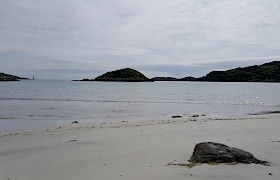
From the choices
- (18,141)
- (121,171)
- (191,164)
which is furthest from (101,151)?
(18,141)

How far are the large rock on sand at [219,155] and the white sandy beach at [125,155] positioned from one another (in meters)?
0.24

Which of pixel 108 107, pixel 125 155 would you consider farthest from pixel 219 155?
pixel 108 107

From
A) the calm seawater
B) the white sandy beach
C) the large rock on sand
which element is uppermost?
the large rock on sand

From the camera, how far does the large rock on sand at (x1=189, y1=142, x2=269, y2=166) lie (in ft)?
24.3

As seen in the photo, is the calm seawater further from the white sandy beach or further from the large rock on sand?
the large rock on sand

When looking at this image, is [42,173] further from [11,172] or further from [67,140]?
[67,140]

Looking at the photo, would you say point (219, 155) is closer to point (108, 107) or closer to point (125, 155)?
point (125, 155)

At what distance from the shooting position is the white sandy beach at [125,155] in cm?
688

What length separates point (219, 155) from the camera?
7477 mm

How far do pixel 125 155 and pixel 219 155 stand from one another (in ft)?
8.11

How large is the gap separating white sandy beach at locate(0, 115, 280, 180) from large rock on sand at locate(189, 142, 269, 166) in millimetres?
236

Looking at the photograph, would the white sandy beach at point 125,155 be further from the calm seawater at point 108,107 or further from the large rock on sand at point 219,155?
the calm seawater at point 108,107

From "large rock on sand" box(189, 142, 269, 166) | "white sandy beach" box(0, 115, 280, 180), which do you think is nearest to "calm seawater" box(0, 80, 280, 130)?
"white sandy beach" box(0, 115, 280, 180)

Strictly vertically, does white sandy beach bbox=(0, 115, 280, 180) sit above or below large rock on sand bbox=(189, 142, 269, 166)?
below
